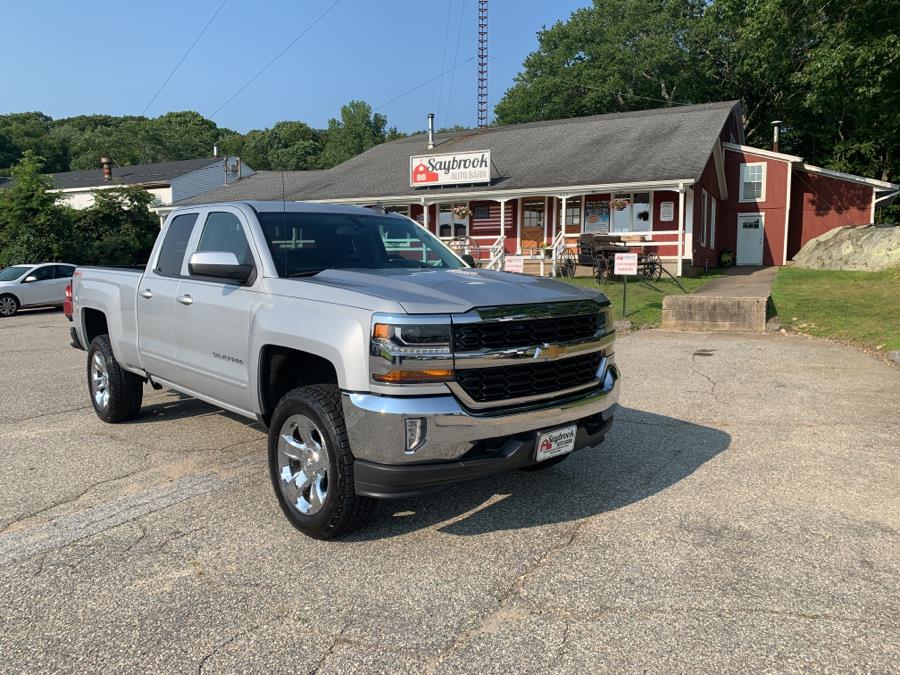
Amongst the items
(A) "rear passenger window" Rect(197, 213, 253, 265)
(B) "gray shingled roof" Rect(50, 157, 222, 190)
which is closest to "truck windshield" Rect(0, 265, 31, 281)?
(A) "rear passenger window" Rect(197, 213, 253, 265)

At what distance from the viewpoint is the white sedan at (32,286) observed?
18922 mm

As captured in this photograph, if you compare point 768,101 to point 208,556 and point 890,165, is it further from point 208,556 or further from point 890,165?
point 208,556

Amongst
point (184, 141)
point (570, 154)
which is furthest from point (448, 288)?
point (184, 141)

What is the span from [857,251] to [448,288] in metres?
20.2

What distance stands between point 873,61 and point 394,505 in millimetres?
23500

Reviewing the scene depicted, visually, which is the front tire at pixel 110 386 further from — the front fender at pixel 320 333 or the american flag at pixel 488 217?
the american flag at pixel 488 217

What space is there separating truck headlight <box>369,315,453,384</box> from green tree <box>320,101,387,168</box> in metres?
82.2

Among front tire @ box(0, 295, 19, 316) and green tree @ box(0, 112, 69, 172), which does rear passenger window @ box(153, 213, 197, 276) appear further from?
green tree @ box(0, 112, 69, 172)

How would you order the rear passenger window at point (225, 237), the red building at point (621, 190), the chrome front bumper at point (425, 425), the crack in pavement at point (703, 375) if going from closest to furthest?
the chrome front bumper at point (425, 425) < the rear passenger window at point (225, 237) < the crack in pavement at point (703, 375) < the red building at point (621, 190)

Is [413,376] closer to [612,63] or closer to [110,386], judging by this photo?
[110,386]

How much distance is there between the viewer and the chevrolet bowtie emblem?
3617mm

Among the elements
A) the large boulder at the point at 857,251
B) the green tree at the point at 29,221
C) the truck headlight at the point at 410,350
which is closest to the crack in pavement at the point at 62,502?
the truck headlight at the point at 410,350

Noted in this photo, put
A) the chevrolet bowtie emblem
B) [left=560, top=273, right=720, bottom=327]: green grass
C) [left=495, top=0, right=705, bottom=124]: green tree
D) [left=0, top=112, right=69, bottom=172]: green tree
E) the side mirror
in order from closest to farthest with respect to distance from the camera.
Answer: the chevrolet bowtie emblem
the side mirror
[left=560, top=273, right=720, bottom=327]: green grass
[left=495, top=0, right=705, bottom=124]: green tree
[left=0, top=112, right=69, bottom=172]: green tree

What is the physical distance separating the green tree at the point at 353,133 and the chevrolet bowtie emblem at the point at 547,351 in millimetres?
81988
